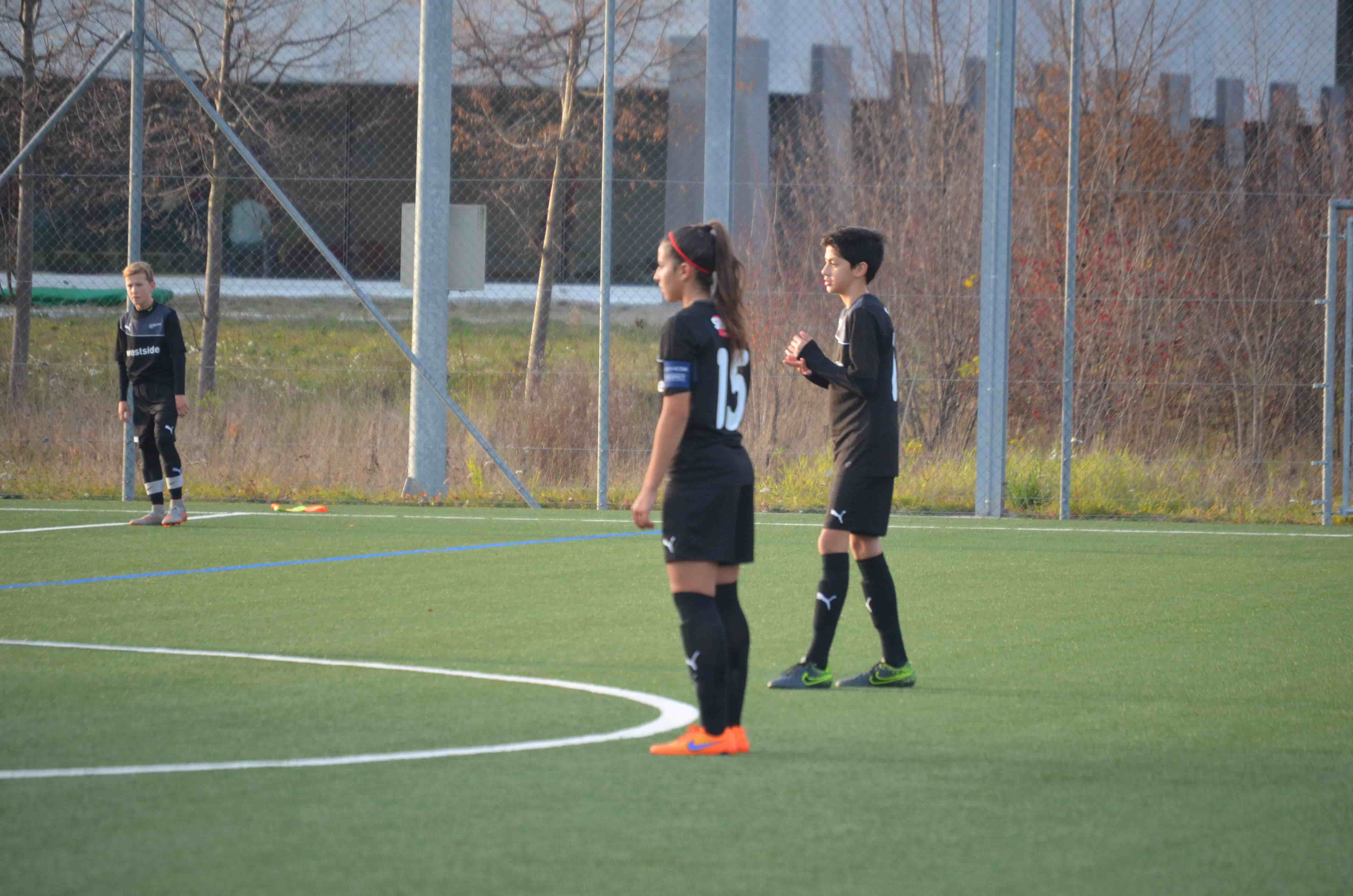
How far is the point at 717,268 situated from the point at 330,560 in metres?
5.70

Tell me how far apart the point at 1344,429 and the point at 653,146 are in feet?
22.9

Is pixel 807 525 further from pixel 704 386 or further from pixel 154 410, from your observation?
pixel 704 386

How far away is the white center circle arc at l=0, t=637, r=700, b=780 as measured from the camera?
175 inches

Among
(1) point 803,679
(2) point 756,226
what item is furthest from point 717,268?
(2) point 756,226

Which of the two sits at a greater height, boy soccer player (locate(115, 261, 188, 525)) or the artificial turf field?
boy soccer player (locate(115, 261, 188, 525))

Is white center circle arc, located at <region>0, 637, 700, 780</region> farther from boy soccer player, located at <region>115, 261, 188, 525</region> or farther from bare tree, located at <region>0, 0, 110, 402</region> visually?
bare tree, located at <region>0, 0, 110, 402</region>

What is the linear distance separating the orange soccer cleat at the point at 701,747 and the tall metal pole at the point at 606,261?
9009 millimetres

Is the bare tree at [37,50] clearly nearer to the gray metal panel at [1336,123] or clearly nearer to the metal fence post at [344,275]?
the metal fence post at [344,275]

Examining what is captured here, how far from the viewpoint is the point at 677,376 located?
15.5 ft

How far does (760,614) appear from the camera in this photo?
7.89m

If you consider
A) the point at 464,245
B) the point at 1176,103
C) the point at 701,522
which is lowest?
the point at 701,522

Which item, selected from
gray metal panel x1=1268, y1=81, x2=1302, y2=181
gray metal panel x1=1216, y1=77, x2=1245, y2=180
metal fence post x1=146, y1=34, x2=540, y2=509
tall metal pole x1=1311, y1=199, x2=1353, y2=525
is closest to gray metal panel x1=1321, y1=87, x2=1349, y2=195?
gray metal panel x1=1268, y1=81, x2=1302, y2=181

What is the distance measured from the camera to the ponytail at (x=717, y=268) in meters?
4.85

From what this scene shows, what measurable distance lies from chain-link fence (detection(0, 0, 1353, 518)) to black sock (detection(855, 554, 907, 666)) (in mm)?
7867
